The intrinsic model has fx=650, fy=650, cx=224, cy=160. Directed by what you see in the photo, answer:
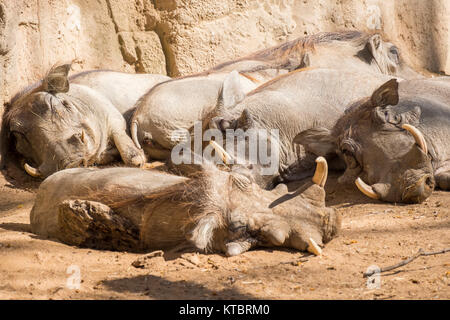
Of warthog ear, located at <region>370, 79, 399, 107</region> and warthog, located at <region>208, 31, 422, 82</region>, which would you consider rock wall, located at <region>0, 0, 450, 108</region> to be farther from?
warthog ear, located at <region>370, 79, 399, 107</region>

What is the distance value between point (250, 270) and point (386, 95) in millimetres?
1736

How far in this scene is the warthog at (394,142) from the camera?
3604 mm

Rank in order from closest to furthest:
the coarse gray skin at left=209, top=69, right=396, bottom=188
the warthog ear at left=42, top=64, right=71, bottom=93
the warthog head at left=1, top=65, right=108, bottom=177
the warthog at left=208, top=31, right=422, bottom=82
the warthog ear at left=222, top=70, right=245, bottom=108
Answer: the coarse gray skin at left=209, top=69, right=396, bottom=188
the warthog ear at left=222, top=70, right=245, bottom=108
the warthog head at left=1, top=65, right=108, bottom=177
the warthog ear at left=42, top=64, right=71, bottom=93
the warthog at left=208, top=31, right=422, bottom=82

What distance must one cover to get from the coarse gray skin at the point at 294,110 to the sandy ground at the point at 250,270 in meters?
1.07

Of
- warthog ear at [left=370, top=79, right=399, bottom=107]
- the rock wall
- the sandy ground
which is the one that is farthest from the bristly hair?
the sandy ground

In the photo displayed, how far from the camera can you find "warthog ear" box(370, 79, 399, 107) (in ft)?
12.6

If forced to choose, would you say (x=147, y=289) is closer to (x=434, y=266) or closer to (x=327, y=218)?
(x=327, y=218)

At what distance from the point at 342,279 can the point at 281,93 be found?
214cm

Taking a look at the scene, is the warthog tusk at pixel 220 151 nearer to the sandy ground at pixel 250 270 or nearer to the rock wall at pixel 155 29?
the sandy ground at pixel 250 270

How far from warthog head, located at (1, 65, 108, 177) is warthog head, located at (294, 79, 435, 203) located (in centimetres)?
176

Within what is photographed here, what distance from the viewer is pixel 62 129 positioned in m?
4.90

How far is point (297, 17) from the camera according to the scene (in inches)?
299

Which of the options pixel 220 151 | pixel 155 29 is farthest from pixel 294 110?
pixel 155 29
